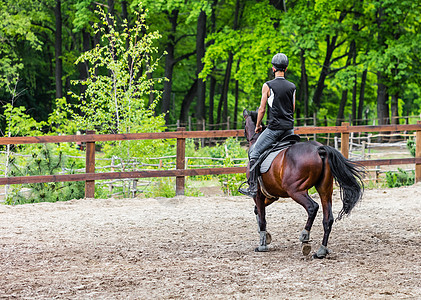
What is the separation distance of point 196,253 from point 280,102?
2041 mm

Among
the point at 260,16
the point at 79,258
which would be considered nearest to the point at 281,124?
the point at 79,258

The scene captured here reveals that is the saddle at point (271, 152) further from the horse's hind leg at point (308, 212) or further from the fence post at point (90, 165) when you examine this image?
the fence post at point (90, 165)

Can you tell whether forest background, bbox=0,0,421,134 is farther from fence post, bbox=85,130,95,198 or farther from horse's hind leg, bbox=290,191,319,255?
horse's hind leg, bbox=290,191,319,255

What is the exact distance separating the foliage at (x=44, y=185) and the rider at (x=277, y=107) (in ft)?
17.7

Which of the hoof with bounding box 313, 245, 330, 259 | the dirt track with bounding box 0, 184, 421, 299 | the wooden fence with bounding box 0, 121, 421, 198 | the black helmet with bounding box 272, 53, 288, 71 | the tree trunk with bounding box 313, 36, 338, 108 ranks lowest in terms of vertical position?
the dirt track with bounding box 0, 184, 421, 299

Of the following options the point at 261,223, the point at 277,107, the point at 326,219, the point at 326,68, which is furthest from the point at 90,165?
the point at 326,68

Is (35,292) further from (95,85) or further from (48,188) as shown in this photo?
(95,85)

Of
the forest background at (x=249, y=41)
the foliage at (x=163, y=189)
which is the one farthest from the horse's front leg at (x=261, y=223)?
the forest background at (x=249, y=41)

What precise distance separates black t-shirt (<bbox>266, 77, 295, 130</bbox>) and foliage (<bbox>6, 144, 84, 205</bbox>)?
5705 mm

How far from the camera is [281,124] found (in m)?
6.69

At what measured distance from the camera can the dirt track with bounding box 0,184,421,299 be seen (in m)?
5.13

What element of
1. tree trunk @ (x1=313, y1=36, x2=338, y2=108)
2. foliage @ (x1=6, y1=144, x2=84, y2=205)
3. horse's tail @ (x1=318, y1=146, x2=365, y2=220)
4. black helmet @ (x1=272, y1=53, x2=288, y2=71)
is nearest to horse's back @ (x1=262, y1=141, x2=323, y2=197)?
horse's tail @ (x1=318, y1=146, x2=365, y2=220)

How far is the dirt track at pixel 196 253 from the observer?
5133mm

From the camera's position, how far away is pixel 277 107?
666 centimetres
